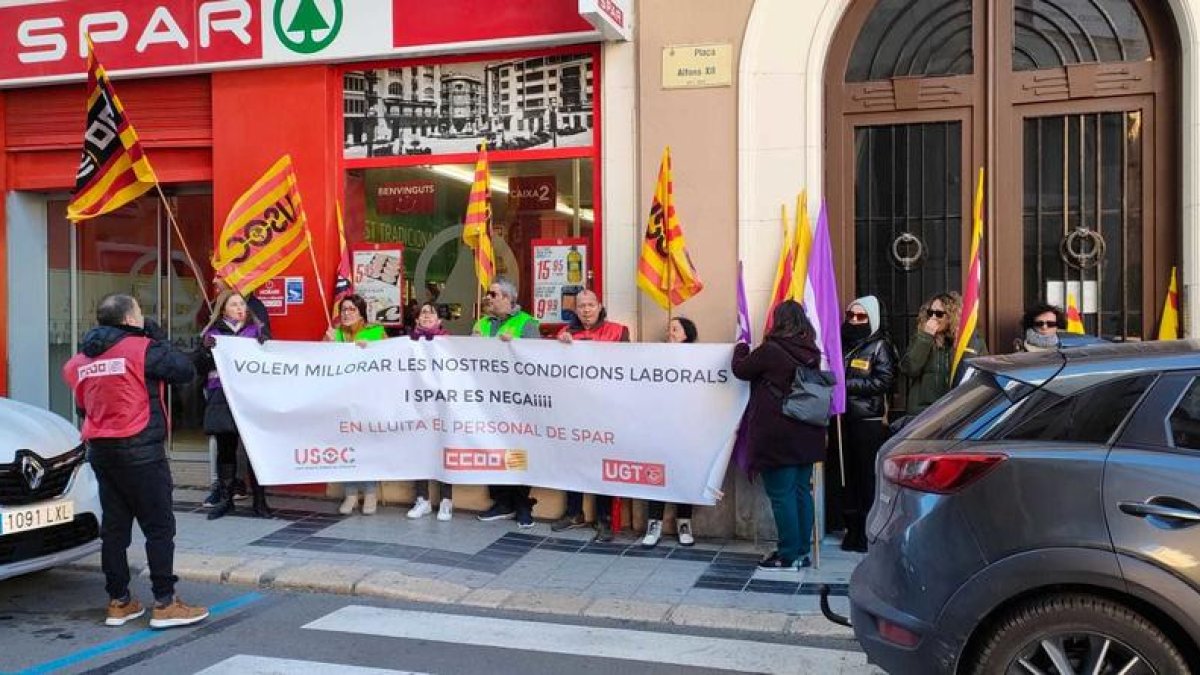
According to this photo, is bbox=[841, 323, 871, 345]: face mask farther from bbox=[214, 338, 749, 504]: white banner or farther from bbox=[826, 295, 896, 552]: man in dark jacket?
bbox=[214, 338, 749, 504]: white banner

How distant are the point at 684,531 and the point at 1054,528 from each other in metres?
4.19

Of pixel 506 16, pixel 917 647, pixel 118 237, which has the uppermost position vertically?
pixel 506 16

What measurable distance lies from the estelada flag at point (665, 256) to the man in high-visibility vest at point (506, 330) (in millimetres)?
1018

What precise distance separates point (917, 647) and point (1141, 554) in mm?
841

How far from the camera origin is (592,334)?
768 centimetres

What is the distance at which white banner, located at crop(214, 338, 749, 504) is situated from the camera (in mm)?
7203

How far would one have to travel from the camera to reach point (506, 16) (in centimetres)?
834

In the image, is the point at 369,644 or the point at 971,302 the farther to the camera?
the point at 971,302

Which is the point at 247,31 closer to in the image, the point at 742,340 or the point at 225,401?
the point at 225,401

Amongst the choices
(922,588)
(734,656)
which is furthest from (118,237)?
(922,588)

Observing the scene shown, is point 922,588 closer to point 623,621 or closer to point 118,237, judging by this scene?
point 623,621

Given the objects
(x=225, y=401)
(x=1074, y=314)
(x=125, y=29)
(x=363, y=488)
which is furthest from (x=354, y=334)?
(x=1074, y=314)

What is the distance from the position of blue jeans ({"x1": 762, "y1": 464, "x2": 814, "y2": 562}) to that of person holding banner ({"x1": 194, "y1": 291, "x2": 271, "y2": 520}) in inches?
164

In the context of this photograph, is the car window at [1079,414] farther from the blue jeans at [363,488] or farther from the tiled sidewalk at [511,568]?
the blue jeans at [363,488]
